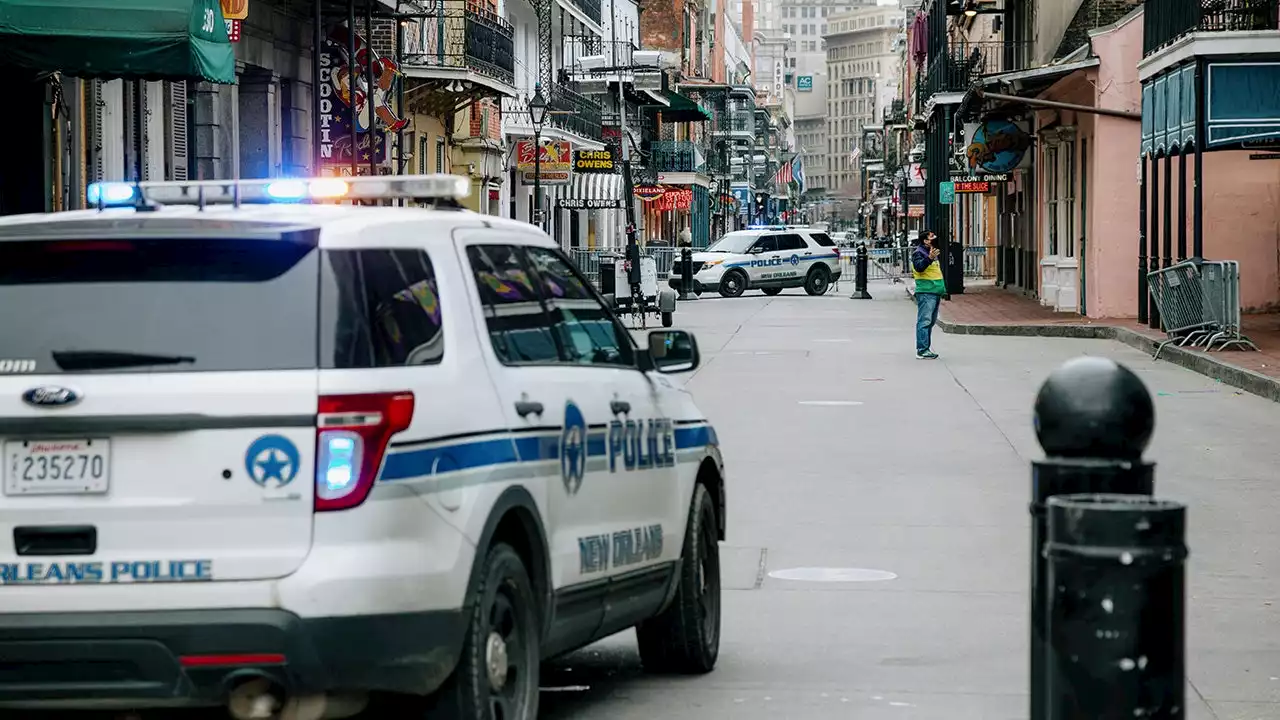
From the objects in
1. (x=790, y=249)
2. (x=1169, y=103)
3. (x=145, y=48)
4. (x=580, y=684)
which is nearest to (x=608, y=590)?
(x=580, y=684)

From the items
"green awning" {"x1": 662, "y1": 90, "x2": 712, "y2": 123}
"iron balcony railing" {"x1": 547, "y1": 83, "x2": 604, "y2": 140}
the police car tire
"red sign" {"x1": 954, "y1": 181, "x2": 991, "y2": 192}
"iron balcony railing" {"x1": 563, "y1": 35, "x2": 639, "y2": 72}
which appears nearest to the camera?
the police car tire

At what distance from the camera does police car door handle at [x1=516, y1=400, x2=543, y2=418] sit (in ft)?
20.0

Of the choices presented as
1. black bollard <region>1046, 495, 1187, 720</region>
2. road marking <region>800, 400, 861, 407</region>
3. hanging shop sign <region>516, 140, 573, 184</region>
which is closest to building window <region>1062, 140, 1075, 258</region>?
hanging shop sign <region>516, 140, 573, 184</region>

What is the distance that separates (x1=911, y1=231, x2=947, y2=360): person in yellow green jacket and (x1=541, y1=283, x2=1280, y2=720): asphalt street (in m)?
2.88

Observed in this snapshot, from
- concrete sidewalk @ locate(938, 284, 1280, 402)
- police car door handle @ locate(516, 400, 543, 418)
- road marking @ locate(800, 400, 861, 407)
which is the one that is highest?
police car door handle @ locate(516, 400, 543, 418)

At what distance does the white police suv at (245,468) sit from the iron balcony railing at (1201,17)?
908 inches

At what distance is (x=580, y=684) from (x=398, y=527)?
2577 millimetres

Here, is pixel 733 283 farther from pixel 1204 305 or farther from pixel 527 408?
pixel 527 408

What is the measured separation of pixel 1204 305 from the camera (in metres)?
26.6

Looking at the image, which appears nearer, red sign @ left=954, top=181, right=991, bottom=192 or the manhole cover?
the manhole cover

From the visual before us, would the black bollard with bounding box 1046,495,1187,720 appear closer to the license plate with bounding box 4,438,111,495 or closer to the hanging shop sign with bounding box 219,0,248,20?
the license plate with bounding box 4,438,111,495

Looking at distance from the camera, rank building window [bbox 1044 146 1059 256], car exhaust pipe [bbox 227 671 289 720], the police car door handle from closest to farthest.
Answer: car exhaust pipe [bbox 227 671 289 720] → the police car door handle → building window [bbox 1044 146 1059 256]

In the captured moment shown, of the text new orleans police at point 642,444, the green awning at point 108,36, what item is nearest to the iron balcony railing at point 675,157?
the green awning at point 108,36

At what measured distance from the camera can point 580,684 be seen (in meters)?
7.80
